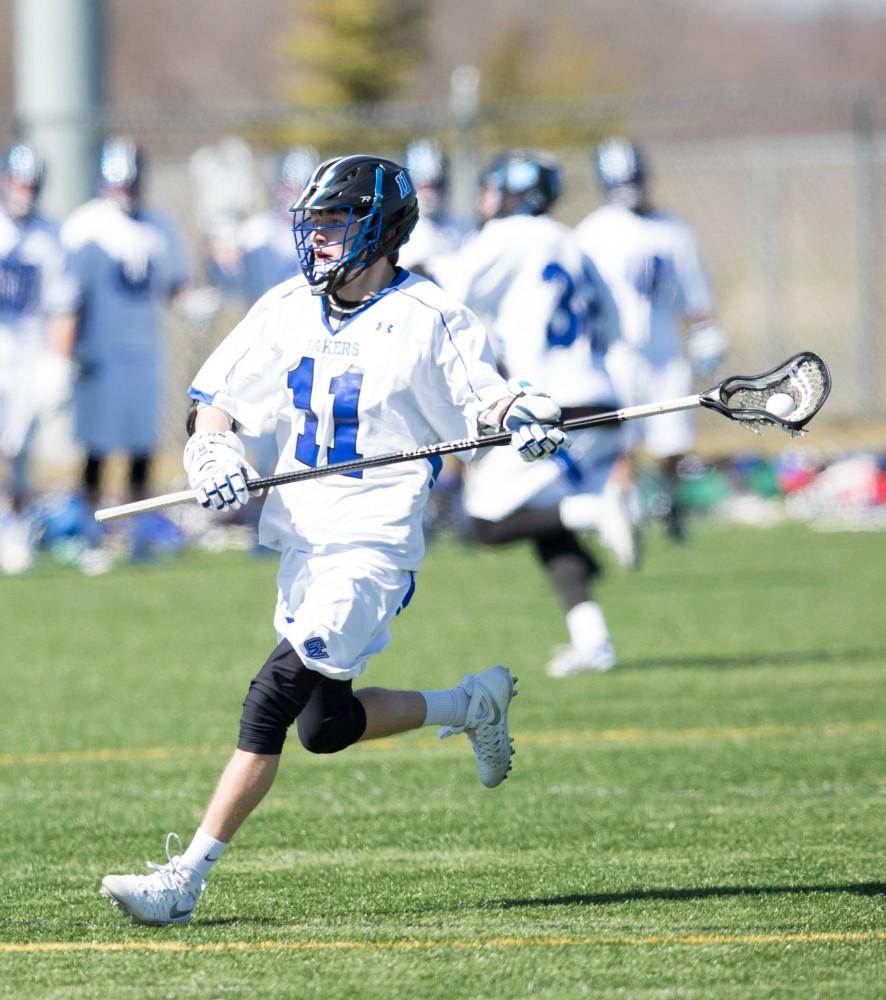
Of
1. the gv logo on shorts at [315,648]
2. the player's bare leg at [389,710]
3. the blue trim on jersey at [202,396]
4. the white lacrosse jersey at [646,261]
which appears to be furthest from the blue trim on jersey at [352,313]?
the white lacrosse jersey at [646,261]

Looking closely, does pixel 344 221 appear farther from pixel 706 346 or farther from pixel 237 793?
pixel 706 346

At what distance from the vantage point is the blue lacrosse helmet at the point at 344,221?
5.16 meters

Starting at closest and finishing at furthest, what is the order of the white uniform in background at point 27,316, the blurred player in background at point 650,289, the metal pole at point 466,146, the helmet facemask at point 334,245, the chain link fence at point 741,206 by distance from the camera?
the helmet facemask at point 334,245
the blurred player in background at point 650,289
the white uniform in background at point 27,316
the metal pole at point 466,146
the chain link fence at point 741,206

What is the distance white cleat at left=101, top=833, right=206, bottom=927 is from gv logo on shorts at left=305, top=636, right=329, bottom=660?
0.55 meters

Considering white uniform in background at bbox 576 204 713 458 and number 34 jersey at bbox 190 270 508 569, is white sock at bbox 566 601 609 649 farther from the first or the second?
number 34 jersey at bbox 190 270 508 569

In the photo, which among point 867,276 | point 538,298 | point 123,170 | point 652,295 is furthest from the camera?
point 867,276

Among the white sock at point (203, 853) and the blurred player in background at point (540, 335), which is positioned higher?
the blurred player in background at point (540, 335)

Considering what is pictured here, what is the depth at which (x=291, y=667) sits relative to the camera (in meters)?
4.95

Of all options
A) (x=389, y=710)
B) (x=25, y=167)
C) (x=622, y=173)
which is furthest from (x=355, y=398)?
(x=25, y=167)

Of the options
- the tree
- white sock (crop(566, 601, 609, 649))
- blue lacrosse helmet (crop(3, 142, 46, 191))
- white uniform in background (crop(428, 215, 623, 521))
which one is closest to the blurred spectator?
blue lacrosse helmet (crop(3, 142, 46, 191))

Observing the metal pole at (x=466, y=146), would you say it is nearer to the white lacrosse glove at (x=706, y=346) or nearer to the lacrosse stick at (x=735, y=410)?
the white lacrosse glove at (x=706, y=346)

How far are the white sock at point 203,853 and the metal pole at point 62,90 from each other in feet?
38.4

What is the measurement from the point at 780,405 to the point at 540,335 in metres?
4.12

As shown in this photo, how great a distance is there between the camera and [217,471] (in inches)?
194
